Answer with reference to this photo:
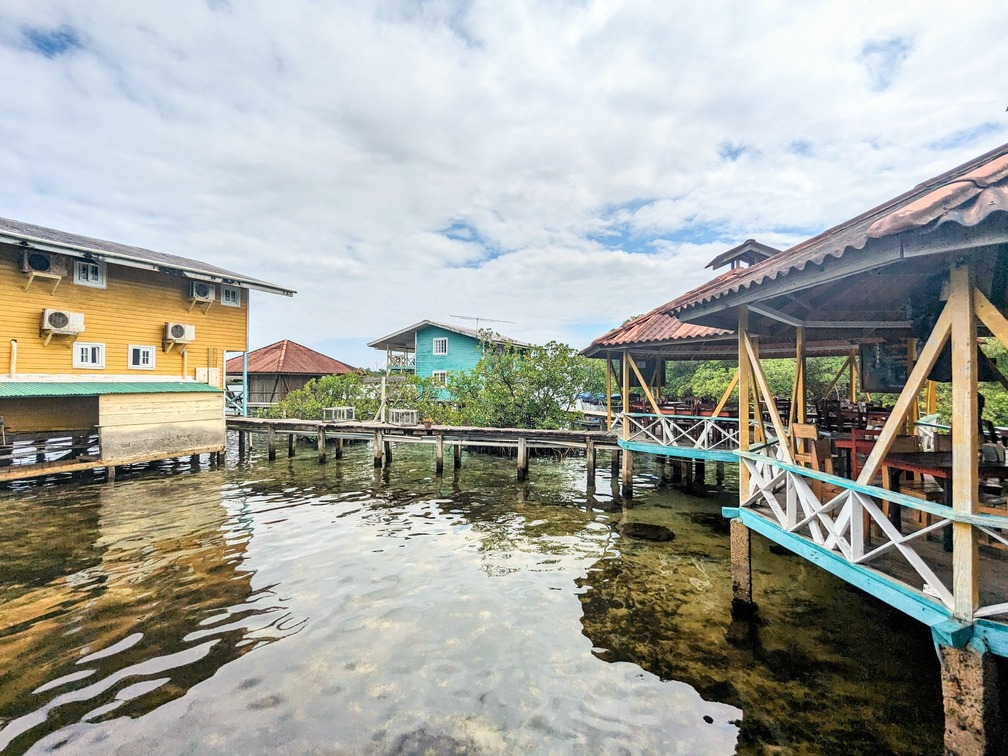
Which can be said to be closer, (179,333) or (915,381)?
(915,381)

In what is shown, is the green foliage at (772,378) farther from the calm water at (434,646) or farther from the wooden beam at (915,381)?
the wooden beam at (915,381)

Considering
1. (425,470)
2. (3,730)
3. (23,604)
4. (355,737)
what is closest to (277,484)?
(425,470)

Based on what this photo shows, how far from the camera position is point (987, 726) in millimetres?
3498

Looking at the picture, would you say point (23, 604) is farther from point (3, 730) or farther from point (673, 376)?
point (673, 376)

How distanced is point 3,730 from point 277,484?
1185 centimetres

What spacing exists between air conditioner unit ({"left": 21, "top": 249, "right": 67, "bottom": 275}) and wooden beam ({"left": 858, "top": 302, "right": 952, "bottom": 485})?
74.8 feet

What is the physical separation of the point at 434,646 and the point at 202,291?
803 inches

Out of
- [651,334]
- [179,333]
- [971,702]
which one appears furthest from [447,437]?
[971,702]

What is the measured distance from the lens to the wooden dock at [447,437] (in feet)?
53.0

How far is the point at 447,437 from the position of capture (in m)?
17.7

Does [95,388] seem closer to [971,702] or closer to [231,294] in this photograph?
[231,294]

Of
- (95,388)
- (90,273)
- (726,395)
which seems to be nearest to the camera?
(726,395)

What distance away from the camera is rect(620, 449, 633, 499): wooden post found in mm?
13523

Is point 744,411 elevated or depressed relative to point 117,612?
elevated
